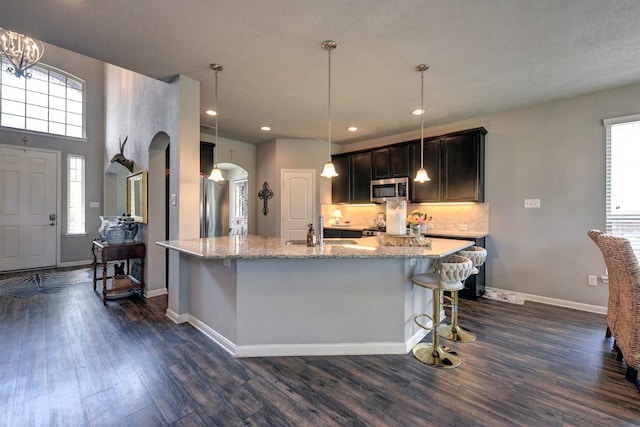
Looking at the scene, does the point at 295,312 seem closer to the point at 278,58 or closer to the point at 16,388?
the point at 16,388

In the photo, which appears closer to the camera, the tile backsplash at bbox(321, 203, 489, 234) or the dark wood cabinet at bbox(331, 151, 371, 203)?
the tile backsplash at bbox(321, 203, 489, 234)

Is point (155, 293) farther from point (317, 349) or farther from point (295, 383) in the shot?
point (295, 383)

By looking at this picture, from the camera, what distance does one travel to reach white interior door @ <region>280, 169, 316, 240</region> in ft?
19.4

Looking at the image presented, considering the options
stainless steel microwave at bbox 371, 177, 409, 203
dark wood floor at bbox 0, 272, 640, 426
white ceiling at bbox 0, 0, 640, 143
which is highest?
white ceiling at bbox 0, 0, 640, 143

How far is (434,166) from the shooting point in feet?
15.1

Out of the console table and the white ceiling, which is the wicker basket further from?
the white ceiling

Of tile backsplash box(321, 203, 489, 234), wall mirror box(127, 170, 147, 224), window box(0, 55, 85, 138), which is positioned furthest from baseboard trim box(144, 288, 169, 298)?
window box(0, 55, 85, 138)

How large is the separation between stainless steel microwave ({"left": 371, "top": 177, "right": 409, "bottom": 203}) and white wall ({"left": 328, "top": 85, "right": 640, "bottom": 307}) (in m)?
1.22

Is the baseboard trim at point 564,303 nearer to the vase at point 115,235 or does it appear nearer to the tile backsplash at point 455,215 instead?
the tile backsplash at point 455,215

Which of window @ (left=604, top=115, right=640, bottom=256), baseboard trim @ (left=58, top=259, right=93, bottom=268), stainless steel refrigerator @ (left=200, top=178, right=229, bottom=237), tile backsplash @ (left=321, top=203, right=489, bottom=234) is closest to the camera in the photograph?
window @ (left=604, top=115, right=640, bottom=256)

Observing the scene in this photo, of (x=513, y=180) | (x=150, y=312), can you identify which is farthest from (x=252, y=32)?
(x=513, y=180)

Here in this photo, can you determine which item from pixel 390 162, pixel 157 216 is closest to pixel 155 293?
pixel 157 216

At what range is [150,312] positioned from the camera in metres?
3.45

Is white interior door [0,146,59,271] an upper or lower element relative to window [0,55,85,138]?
lower
